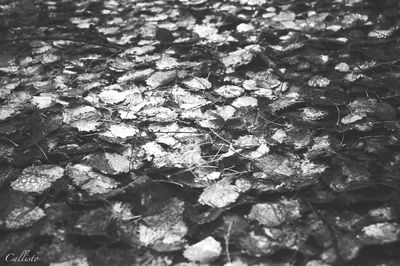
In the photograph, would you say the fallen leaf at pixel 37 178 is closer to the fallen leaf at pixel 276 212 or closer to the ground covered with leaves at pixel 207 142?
the ground covered with leaves at pixel 207 142

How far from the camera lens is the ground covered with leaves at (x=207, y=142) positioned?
2.39 ft

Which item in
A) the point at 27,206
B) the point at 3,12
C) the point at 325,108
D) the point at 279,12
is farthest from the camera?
the point at 3,12

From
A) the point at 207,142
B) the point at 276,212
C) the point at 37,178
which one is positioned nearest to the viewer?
the point at 276,212

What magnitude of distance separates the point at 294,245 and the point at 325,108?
527mm

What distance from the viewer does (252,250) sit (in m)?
0.71

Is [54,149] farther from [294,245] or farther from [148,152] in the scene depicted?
[294,245]

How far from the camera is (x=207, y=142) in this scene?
983 mm

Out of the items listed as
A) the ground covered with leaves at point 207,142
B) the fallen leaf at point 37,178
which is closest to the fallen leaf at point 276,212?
the ground covered with leaves at point 207,142

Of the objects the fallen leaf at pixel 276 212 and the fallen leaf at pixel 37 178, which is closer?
the fallen leaf at pixel 276 212

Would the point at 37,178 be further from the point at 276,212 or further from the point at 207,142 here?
the point at 276,212

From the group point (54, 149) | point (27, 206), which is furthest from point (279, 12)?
point (27, 206)

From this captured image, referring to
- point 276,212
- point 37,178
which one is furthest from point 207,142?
point 37,178

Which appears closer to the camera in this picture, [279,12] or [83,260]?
→ [83,260]

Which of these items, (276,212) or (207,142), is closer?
(276,212)
